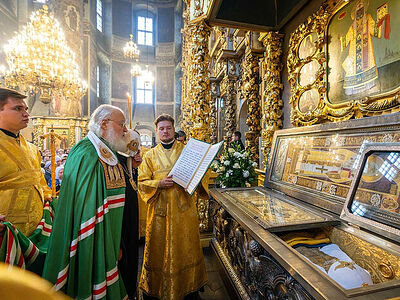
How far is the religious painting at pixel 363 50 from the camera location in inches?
71.6

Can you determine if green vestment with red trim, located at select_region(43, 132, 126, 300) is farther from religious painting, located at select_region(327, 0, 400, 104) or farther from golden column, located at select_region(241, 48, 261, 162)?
golden column, located at select_region(241, 48, 261, 162)

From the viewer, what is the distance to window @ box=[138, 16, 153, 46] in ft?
67.9

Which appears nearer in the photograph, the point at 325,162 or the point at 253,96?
the point at 325,162

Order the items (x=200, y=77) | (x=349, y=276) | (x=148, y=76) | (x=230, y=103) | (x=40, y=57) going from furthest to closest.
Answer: (x=148, y=76), (x=230, y=103), (x=40, y=57), (x=200, y=77), (x=349, y=276)

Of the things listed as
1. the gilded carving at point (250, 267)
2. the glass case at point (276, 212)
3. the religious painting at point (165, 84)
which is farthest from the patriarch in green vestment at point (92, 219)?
the religious painting at point (165, 84)

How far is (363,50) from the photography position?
208 cm

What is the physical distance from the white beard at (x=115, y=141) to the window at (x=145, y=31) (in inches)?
879

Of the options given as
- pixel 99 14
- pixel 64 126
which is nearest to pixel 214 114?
pixel 64 126

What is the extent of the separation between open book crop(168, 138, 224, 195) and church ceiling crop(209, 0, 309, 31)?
91.2 inches

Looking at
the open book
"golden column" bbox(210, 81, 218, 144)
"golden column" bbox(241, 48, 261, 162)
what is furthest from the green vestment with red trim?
"golden column" bbox(210, 81, 218, 144)

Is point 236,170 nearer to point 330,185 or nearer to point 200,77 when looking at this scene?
point 330,185

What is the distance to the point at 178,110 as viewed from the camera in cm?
2058

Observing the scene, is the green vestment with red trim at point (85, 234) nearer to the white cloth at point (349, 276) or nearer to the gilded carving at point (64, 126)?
the white cloth at point (349, 276)

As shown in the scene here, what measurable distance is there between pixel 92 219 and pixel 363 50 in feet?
9.60
